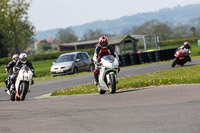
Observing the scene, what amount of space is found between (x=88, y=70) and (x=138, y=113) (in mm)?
25558

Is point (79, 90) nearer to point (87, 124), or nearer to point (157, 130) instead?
point (87, 124)

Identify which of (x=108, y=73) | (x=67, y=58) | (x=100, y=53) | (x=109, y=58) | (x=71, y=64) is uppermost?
(x=100, y=53)

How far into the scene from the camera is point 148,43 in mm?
58188

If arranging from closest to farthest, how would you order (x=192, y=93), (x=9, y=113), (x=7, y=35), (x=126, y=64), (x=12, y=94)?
(x=9, y=113) < (x=192, y=93) < (x=12, y=94) < (x=126, y=64) < (x=7, y=35)

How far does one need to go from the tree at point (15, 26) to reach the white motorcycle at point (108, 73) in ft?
232

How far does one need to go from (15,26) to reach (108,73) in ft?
241

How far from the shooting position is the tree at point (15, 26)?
277 ft

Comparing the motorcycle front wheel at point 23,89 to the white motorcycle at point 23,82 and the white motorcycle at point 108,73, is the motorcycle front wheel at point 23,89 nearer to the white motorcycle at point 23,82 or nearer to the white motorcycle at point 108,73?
the white motorcycle at point 23,82

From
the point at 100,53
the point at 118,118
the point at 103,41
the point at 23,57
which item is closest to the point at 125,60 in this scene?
the point at 23,57

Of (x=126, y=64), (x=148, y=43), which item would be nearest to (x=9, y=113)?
(x=126, y=64)

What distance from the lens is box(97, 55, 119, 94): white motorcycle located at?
13.7 meters

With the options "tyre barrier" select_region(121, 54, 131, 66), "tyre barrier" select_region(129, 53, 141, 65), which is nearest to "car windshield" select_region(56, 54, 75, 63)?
"tyre barrier" select_region(121, 54, 131, 66)

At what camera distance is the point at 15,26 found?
85438mm

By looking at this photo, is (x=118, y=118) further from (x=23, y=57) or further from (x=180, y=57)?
(x=180, y=57)
